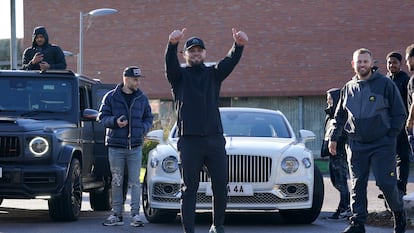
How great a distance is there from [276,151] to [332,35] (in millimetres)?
30772

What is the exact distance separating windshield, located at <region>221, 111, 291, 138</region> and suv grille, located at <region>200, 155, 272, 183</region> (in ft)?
3.81

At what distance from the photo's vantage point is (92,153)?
12547mm

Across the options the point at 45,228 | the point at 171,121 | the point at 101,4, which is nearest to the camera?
the point at 45,228

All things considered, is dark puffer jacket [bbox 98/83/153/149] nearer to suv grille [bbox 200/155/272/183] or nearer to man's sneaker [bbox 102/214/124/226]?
man's sneaker [bbox 102/214/124/226]

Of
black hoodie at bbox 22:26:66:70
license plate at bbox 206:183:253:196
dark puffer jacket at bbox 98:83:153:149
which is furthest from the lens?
black hoodie at bbox 22:26:66:70

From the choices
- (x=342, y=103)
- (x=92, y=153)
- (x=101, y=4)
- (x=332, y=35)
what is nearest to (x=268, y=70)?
(x=332, y=35)

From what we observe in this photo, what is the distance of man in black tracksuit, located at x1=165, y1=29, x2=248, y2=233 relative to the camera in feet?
26.8

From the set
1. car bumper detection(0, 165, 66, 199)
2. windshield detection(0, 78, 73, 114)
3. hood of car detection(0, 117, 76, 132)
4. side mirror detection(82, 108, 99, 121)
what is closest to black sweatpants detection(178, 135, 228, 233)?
car bumper detection(0, 165, 66, 199)

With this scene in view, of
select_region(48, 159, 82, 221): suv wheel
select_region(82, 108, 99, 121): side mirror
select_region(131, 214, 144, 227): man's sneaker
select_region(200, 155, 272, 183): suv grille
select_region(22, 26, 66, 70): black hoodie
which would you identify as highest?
select_region(22, 26, 66, 70): black hoodie

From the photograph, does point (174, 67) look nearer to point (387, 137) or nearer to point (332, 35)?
point (387, 137)

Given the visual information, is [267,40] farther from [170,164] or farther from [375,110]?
[375,110]

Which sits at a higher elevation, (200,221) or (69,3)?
(69,3)

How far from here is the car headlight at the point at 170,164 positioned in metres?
10.8

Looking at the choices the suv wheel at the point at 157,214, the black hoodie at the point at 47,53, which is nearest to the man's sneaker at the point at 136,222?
the suv wheel at the point at 157,214
